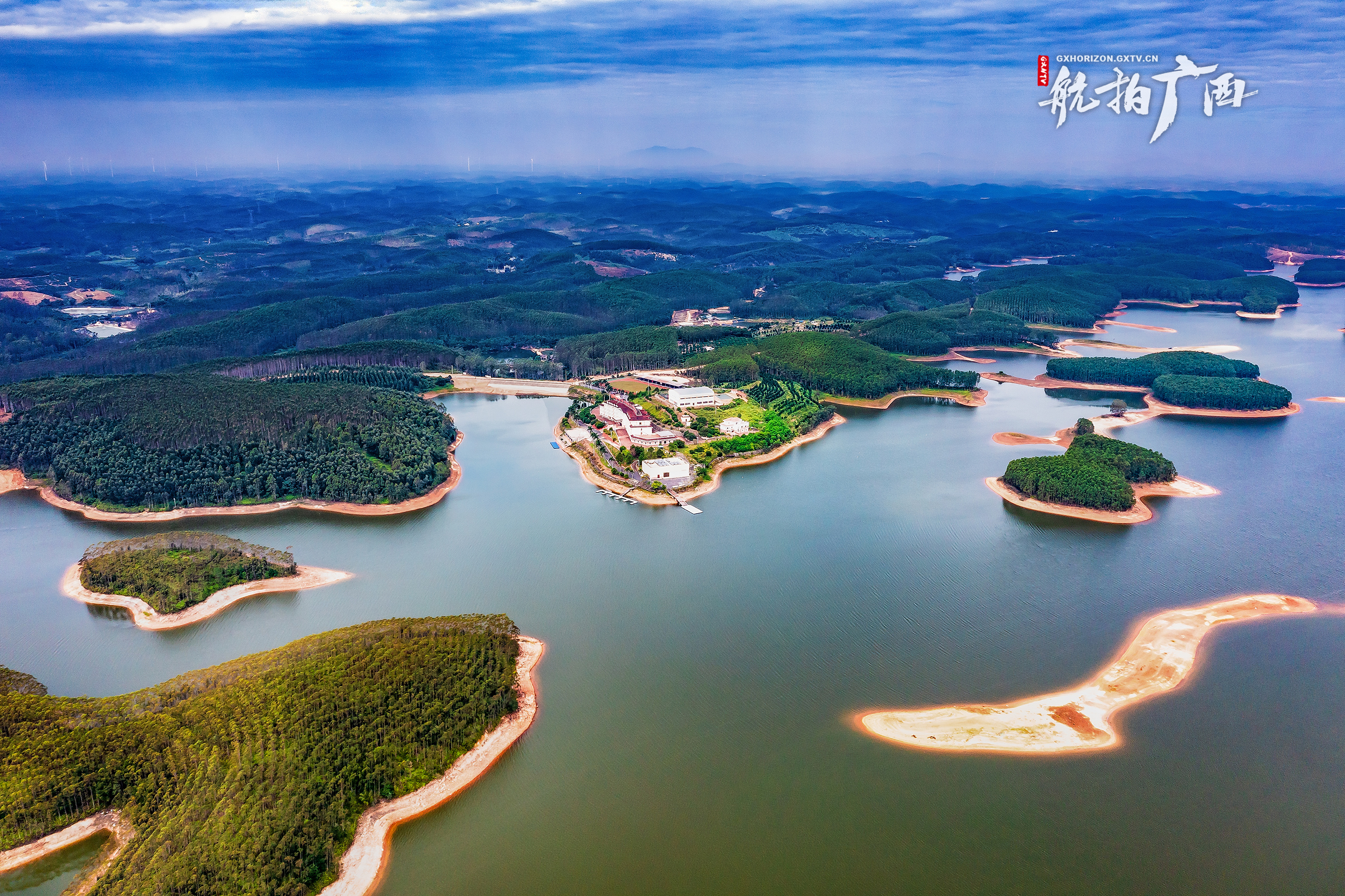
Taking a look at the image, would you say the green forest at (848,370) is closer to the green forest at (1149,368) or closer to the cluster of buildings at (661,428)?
the green forest at (1149,368)

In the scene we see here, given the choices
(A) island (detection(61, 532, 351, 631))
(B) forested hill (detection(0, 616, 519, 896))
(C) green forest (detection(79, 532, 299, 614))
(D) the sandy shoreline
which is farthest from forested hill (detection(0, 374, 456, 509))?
(D) the sandy shoreline

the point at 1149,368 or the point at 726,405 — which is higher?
the point at 1149,368

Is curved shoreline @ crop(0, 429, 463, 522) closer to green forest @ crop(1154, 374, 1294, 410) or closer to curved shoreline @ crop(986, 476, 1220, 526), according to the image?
curved shoreline @ crop(986, 476, 1220, 526)

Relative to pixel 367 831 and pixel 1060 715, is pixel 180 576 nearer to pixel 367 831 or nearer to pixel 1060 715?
pixel 367 831

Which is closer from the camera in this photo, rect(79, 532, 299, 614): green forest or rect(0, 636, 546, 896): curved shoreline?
rect(0, 636, 546, 896): curved shoreline

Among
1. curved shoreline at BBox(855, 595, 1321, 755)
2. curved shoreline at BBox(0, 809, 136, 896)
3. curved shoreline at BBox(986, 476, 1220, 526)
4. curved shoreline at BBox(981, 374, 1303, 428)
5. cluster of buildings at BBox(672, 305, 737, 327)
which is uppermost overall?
cluster of buildings at BBox(672, 305, 737, 327)

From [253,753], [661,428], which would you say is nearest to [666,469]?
[661,428]

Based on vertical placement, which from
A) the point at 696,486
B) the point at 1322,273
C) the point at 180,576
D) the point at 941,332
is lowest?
the point at 696,486
